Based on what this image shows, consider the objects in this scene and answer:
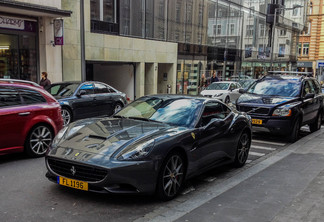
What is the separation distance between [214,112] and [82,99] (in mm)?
6415

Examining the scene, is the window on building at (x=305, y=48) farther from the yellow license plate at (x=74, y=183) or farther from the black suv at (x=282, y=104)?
the yellow license plate at (x=74, y=183)

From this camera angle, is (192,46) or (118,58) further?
(192,46)

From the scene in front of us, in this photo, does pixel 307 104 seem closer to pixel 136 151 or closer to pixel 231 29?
pixel 136 151

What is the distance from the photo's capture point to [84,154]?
4492mm

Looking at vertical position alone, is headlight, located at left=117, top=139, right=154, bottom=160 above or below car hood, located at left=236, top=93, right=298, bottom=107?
below

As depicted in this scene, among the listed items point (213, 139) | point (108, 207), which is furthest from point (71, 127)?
point (213, 139)

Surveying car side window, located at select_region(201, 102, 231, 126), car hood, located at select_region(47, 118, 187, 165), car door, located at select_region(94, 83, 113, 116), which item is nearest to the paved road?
car hood, located at select_region(47, 118, 187, 165)

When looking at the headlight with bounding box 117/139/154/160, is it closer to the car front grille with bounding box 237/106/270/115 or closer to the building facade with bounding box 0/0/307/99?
the car front grille with bounding box 237/106/270/115

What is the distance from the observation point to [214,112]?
20.7 feet

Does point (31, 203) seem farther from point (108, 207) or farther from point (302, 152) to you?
point (302, 152)

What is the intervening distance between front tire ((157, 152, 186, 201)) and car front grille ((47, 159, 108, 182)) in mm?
845

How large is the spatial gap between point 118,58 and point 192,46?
9618 millimetres

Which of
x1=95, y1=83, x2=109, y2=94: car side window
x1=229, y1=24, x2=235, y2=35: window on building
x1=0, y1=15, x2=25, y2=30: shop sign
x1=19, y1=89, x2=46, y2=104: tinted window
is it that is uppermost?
x1=229, y1=24, x2=235, y2=35: window on building

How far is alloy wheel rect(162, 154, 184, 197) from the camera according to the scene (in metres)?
4.82
